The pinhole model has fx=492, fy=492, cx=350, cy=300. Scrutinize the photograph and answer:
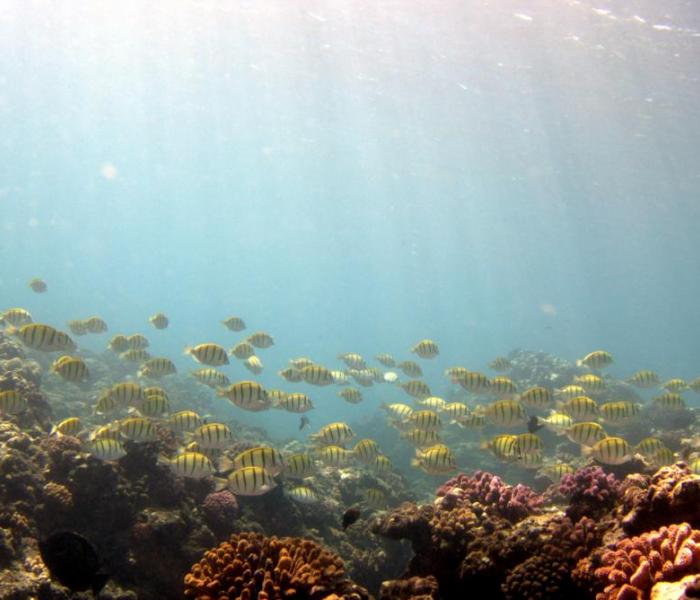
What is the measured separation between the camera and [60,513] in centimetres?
590

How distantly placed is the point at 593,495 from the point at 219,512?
4.65m

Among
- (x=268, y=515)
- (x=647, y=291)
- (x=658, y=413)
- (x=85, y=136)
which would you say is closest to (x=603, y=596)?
(x=268, y=515)

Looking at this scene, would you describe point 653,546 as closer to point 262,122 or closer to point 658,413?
point 658,413

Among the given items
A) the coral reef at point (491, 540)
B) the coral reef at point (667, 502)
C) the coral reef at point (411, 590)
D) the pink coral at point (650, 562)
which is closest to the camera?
the pink coral at point (650, 562)

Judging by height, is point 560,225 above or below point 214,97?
below

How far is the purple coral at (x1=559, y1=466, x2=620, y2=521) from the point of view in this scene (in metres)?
4.94

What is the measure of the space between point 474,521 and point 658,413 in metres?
15.5

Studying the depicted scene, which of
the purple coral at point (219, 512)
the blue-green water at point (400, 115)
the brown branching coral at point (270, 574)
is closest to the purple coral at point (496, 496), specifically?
the brown branching coral at point (270, 574)

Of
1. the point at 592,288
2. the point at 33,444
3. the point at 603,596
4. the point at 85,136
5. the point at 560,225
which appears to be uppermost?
the point at 603,596

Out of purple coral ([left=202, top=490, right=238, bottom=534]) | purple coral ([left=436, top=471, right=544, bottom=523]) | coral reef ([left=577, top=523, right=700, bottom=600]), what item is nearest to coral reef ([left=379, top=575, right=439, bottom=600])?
coral reef ([left=577, top=523, right=700, bottom=600])

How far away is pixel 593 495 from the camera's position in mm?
5016

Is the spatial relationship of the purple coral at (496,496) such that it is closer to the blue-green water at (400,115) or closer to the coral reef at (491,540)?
the coral reef at (491,540)

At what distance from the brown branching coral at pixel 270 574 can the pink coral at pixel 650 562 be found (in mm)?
1760

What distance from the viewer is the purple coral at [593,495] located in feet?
16.2
